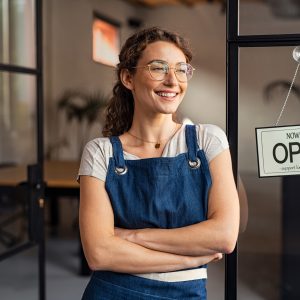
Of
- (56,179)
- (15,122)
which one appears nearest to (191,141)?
(56,179)

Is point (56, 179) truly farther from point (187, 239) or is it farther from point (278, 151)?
point (187, 239)

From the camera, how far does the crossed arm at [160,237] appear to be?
152 cm

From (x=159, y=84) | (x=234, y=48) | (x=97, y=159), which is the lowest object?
(x=97, y=159)

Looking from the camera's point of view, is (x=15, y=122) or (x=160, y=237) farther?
(x=15, y=122)

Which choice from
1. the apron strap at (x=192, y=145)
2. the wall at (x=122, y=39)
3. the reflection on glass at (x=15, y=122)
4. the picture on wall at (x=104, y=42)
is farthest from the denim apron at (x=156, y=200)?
the reflection on glass at (x=15, y=122)

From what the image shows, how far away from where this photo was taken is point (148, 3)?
940 cm

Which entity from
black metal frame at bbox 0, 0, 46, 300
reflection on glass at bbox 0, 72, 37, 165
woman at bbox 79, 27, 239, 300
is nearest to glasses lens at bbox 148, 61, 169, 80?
woman at bbox 79, 27, 239, 300

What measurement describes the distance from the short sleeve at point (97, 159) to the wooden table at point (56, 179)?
203cm

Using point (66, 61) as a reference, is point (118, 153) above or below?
below

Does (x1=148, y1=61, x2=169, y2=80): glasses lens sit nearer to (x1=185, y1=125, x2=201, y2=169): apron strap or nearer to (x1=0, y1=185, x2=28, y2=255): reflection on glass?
(x1=185, y1=125, x2=201, y2=169): apron strap

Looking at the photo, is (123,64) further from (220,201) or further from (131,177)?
(220,201)

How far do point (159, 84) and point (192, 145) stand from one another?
0.19m

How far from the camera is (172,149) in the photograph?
1.59 m

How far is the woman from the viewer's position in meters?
1.53
